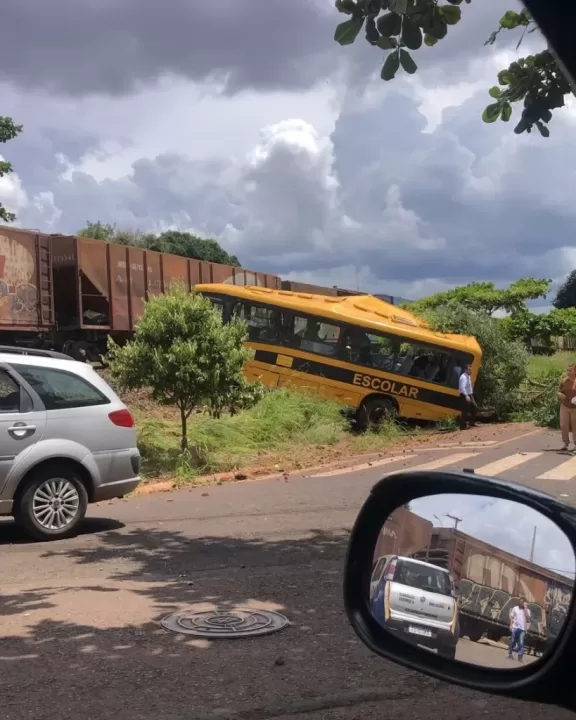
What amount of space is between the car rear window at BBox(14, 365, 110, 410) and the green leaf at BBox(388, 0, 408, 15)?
4.91 meters

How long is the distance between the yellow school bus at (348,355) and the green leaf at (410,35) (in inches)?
511

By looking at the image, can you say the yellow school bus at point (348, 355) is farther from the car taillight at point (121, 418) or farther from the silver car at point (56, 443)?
the silver car at point (56, 443)

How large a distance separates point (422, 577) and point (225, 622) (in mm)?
3518

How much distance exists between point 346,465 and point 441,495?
37.6 ft

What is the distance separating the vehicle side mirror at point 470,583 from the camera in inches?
69.0

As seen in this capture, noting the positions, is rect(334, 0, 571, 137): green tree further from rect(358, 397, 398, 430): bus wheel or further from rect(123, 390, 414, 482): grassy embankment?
rect(358, 397, 398, 430): bus wheel

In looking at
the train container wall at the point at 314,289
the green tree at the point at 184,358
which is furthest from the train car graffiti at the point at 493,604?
the train container wall at the point at 314,289

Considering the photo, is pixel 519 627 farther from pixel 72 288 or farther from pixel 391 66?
pixel 72 288

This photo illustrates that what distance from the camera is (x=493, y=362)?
20.5 metres

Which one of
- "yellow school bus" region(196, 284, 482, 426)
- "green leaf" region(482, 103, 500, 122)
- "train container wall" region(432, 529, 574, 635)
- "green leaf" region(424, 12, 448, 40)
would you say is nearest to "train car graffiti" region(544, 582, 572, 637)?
"train container wall" region(432, 529, 574, 635)

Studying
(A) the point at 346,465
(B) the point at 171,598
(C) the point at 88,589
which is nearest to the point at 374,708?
(B) the point at 171,598

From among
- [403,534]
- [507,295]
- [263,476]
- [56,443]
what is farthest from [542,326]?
[403,534]

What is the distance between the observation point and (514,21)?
19.4 feet

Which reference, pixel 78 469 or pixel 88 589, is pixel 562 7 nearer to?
pixel 88 589
